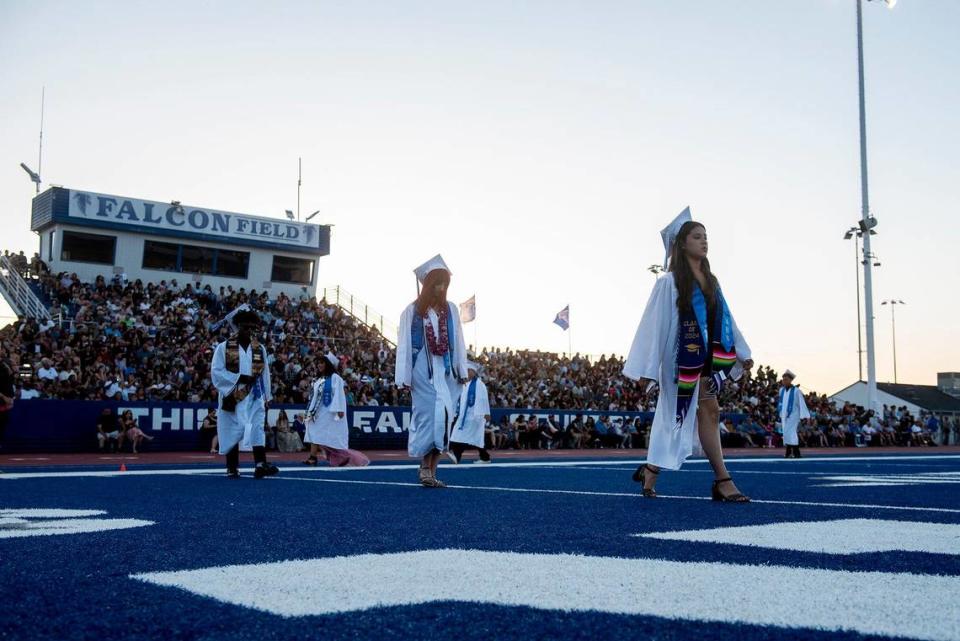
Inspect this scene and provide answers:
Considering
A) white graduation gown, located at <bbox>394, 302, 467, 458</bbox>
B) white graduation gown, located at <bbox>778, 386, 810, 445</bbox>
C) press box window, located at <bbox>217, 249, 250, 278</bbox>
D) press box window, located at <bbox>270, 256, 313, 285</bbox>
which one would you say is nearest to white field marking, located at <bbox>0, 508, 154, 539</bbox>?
white graduation gown, located at <bbox>394, 302, 467, 458</bbox>

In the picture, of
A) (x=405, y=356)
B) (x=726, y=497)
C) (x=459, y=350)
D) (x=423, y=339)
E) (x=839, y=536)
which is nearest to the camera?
(x=839, y=536)

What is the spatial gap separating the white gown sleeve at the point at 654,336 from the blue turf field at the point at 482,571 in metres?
1.06

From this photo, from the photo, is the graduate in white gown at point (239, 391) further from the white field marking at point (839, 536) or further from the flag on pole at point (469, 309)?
the flag on pole at point (469, 309)

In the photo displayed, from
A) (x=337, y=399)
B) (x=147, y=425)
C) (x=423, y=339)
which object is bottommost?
(x=147, y=425)

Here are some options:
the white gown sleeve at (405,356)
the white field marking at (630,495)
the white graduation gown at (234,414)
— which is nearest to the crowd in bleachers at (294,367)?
the white graduation gown at (234,414)

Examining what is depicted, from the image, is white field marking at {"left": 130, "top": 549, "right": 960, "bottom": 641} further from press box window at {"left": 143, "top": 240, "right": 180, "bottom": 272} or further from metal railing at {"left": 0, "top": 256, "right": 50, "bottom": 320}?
press box window at {"left": 143, "top": 240, "right": 180, "bottom": 272}

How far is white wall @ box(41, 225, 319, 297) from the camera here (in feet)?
123

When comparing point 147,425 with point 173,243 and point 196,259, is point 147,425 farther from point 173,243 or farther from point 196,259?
point 196,259

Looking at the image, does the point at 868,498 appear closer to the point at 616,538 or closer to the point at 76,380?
the point at 616,538

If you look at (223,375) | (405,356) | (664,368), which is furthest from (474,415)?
(664,368)

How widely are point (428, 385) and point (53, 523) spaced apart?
448 cm

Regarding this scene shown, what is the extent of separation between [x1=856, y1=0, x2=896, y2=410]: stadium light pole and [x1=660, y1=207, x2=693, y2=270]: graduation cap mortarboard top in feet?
107

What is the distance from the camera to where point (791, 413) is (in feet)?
72.8

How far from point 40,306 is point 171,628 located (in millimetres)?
30139
